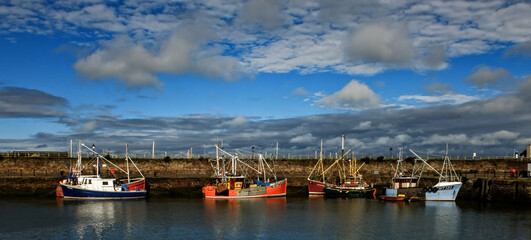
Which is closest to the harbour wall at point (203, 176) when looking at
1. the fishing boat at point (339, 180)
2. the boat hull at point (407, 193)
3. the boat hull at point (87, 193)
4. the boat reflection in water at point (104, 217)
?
the fishing boat at point (339, 180)

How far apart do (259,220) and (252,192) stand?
78.0ft

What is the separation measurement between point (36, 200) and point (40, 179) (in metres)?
7.02

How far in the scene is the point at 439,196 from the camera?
2532 inches

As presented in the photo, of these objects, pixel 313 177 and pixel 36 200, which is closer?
pixel 36 200

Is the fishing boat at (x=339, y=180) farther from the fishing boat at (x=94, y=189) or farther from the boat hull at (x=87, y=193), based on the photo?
the boat hull at (x=87, y=193)

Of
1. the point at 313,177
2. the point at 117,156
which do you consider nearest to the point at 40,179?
the point at 117,156

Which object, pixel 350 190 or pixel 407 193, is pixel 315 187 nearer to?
pixel 350 190

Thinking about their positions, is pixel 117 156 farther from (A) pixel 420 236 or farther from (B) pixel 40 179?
(A) pixel 420 236

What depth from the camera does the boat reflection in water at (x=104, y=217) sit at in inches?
1550

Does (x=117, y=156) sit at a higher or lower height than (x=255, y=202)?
higher

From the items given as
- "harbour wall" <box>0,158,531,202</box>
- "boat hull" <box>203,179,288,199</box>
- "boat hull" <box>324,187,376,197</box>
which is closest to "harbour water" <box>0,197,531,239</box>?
"harbour wall" <box>0,158,531,202</box>

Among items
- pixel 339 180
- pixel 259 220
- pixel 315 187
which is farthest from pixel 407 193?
pixel 259 220

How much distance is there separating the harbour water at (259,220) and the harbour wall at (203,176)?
3985 millimetres

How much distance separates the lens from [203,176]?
78625 millimetres
